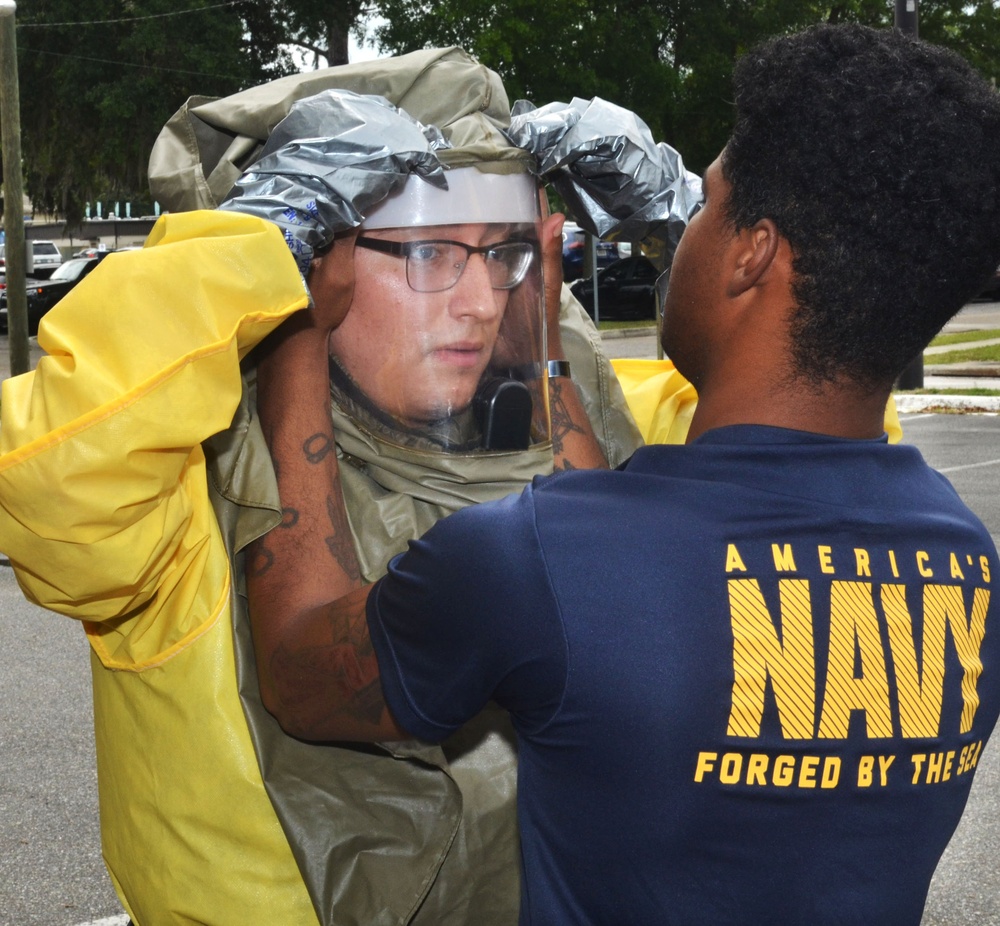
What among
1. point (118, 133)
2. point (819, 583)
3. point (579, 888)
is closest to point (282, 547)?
point (579, 888)

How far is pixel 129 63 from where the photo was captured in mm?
25922

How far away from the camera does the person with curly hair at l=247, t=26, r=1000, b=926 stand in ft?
3.97

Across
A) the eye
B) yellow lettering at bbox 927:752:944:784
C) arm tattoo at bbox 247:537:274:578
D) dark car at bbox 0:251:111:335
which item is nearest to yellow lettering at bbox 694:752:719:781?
yellow lettering at bbox 927:752:944:784

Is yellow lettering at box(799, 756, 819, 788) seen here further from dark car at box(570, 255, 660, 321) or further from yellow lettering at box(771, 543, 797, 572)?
dark car at box(570, 255, 660, 321)

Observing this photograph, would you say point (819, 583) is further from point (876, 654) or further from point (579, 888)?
point (579, 888)

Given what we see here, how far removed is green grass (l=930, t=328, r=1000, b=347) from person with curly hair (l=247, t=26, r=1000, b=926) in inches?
710

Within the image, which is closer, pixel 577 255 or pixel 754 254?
pixel 754 254

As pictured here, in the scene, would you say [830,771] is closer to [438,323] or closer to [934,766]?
[934,766]

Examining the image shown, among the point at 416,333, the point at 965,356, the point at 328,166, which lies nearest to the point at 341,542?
the point at 416,333

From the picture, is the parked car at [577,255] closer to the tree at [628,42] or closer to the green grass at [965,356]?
the tree at [628,42]

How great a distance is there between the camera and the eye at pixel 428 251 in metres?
1.79

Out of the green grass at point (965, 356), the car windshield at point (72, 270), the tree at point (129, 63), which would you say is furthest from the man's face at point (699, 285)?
the car windshield at point (72, 270)

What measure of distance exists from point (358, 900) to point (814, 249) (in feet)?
3.15

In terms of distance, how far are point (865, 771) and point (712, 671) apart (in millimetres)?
194
